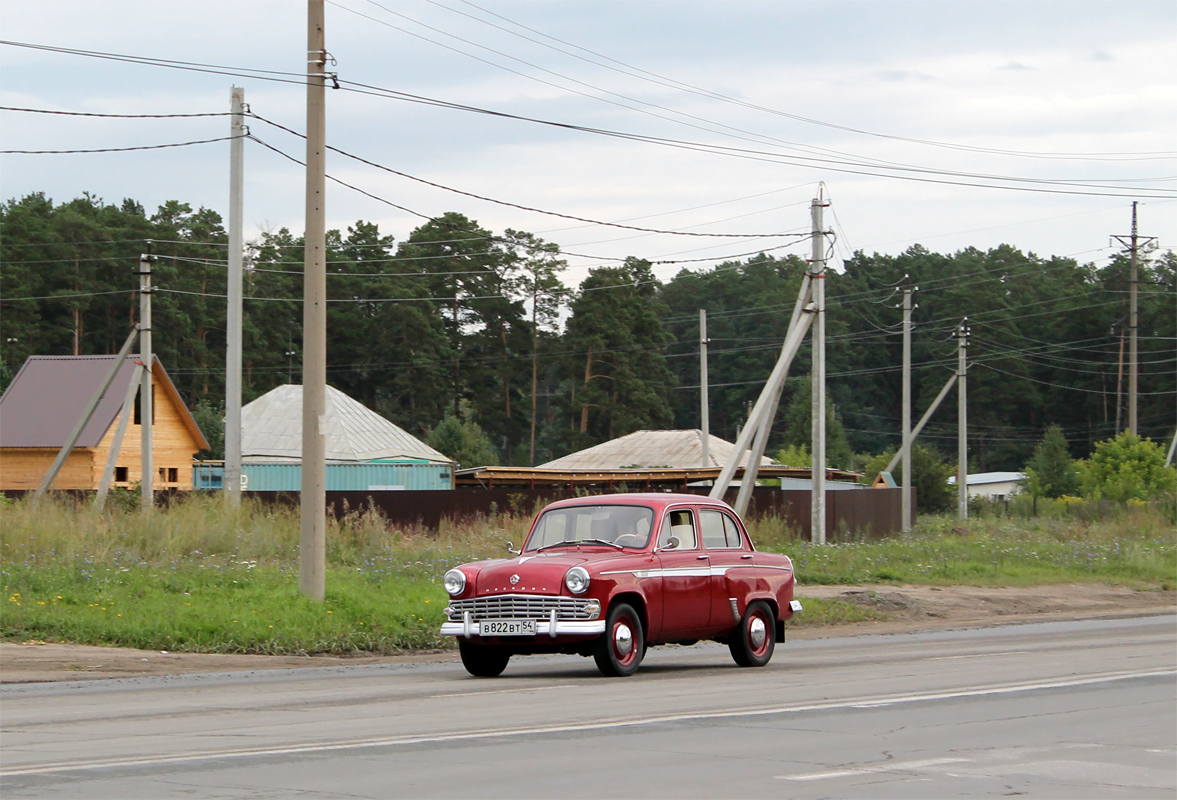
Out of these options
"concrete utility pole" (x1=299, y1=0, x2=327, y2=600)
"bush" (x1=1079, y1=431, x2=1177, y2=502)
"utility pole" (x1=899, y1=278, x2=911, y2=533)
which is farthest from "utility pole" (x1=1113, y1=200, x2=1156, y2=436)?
"concrete utility pole" (x1=299, y1=0, x2=327, y2=600)

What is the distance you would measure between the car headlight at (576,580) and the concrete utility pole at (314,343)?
19.2ft

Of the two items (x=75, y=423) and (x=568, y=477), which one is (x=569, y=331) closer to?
(x=75, y=423)

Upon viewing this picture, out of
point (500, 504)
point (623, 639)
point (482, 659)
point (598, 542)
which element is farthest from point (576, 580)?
point (500, 504)

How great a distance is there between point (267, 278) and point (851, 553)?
73385 millimetres

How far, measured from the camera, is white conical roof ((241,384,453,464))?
6775 centimetres

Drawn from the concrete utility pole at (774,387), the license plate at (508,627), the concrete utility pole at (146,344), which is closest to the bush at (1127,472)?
the concrete utility pole at (774,387)

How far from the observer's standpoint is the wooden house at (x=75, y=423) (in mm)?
56125

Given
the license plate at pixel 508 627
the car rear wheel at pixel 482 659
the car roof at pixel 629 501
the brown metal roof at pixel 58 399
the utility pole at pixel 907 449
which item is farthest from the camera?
the brown metal roof at pixel 58 399

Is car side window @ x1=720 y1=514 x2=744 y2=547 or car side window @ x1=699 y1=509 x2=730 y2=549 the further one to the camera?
car side window @ x1=720 y1=514 x2=744 y2=547

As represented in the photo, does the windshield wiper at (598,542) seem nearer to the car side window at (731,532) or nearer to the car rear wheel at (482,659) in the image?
the car rear wheel at (482,659)

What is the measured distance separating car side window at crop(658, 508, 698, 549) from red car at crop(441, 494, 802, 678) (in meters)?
0.01

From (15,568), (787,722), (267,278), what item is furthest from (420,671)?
(267,278)

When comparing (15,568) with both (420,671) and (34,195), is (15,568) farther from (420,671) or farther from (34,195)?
(34,195)

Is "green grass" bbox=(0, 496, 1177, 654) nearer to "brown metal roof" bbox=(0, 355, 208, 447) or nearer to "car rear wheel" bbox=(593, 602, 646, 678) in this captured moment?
"car rear wheel" bbox=(593, 602, 646, 678)
